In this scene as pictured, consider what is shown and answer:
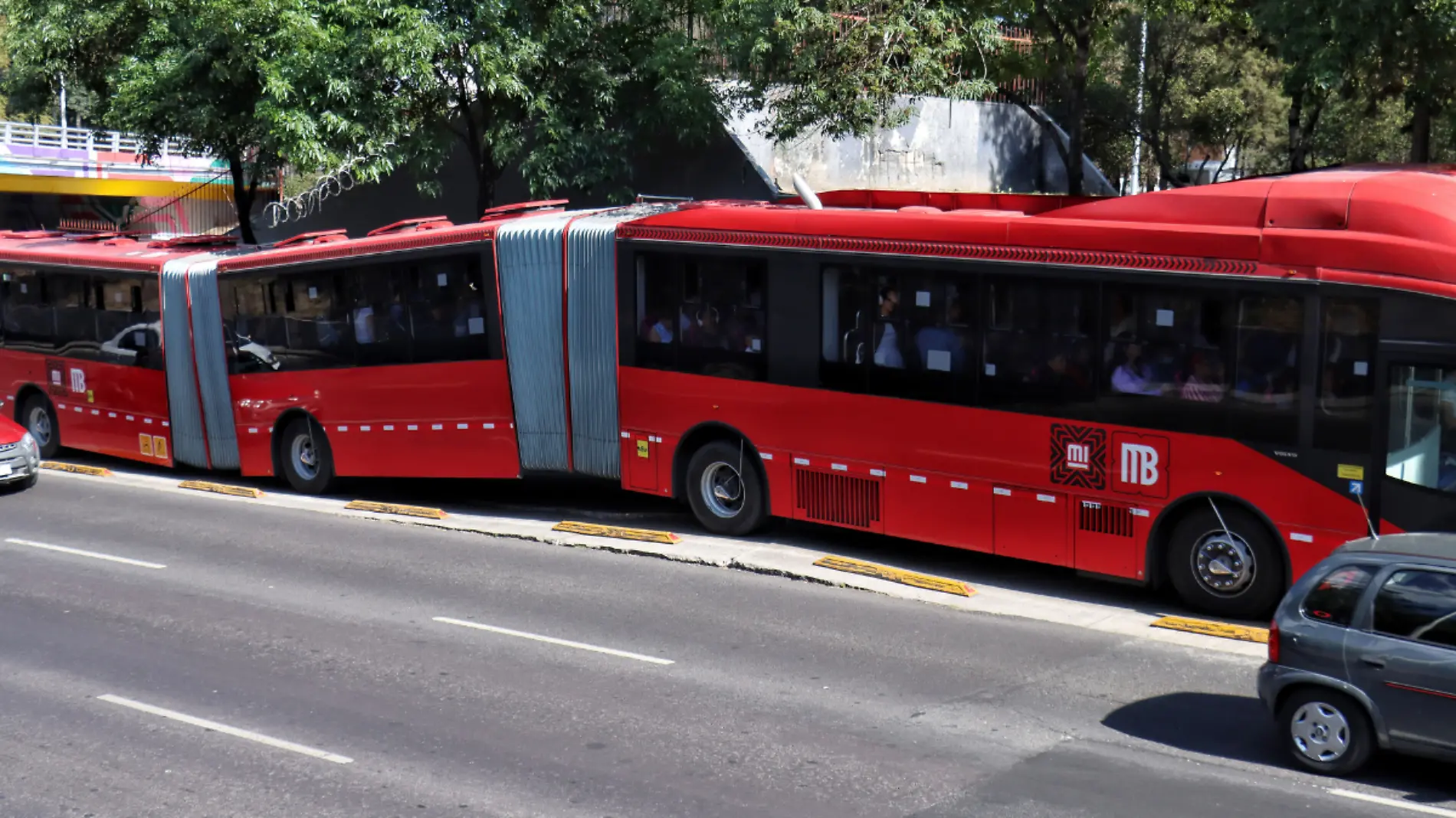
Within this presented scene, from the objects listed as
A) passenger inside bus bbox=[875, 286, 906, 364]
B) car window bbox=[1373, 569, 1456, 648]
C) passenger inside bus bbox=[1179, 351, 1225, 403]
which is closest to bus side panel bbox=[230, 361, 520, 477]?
passenger inside bus bbox=[875, 286, 906, 364]

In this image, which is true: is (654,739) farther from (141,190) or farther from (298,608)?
(141,190)

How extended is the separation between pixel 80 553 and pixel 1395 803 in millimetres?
12988

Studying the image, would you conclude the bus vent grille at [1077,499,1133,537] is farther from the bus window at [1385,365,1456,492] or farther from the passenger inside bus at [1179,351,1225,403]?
the bus window at [1385,365,1456,492]

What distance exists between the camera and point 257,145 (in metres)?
26.2

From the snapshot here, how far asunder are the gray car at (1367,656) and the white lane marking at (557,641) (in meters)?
4.53

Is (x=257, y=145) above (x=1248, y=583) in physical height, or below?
above

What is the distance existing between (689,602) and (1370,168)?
22.4 ft

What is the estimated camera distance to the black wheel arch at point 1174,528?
1148 centimetres

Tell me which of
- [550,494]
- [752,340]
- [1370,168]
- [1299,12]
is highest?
[1299,12]

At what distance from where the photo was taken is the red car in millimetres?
19406

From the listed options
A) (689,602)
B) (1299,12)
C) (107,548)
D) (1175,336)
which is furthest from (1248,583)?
(107,548)

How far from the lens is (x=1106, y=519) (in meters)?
12.4

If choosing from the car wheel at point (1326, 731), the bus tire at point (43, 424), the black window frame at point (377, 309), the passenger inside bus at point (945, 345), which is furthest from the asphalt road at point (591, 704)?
Result: the bus tire at point (43, 424)

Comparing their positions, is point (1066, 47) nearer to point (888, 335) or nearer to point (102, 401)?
point (888, 335)
